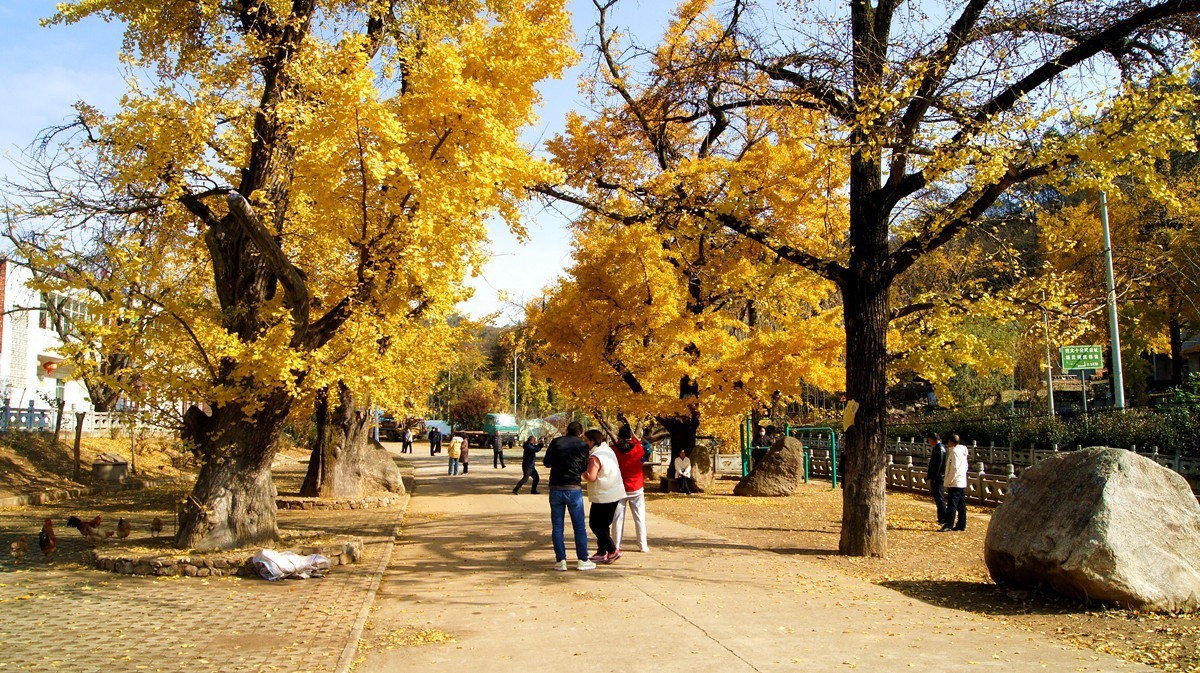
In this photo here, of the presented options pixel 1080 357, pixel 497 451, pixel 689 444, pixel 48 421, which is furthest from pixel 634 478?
pixel 48 421

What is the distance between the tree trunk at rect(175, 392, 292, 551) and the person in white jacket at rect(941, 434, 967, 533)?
10.0m

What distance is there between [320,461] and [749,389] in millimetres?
9474

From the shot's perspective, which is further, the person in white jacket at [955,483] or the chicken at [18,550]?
the person in white jacket at [955,483]

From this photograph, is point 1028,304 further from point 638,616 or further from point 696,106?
point 638,616

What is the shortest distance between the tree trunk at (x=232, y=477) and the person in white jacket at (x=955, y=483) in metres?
10.0

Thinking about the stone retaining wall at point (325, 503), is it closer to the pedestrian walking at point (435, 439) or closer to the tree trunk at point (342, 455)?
the tree trunk at point (342, 455)

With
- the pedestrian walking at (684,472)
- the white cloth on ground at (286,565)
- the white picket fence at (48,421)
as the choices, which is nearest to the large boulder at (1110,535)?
the white cloth on ground at (286,565)

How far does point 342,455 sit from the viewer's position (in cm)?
1827

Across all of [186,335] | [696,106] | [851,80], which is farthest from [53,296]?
[851,80]

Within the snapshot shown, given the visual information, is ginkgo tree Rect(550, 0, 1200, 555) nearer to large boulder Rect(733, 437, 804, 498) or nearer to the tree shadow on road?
the tree shadow on road

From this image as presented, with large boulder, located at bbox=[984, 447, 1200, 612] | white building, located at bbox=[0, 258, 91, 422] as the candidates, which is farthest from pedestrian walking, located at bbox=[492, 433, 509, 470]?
large boulder, located at bbox=[984, 447, 1200, 612]

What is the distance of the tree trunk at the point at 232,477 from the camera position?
1014 cm

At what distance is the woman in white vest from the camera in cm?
984

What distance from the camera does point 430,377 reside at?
18938mm
